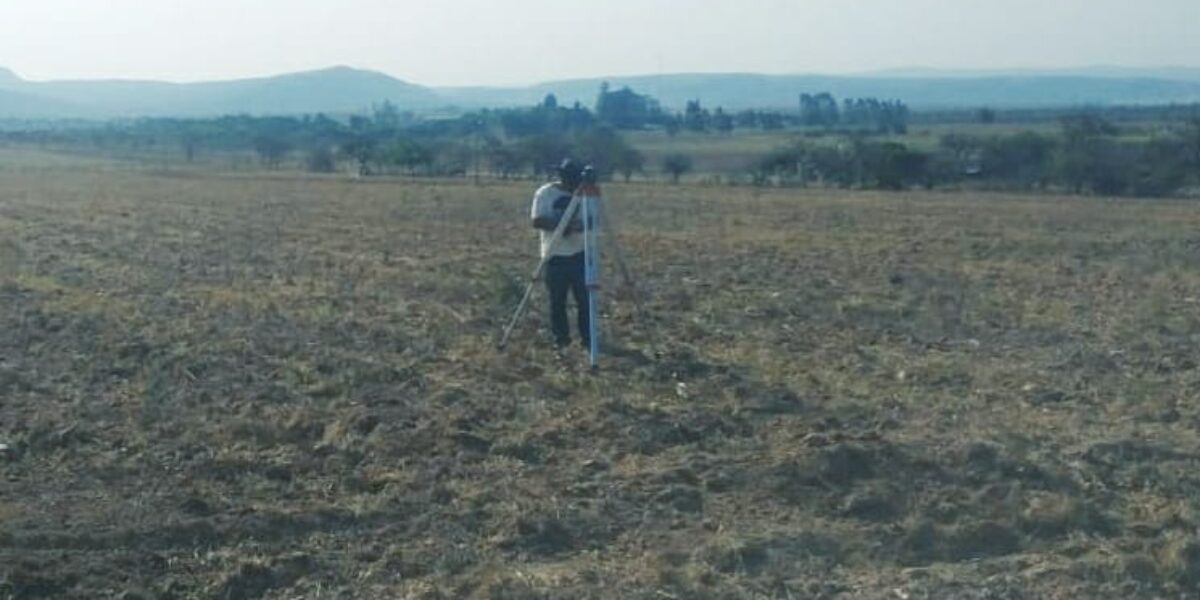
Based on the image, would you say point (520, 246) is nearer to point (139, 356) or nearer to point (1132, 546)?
point (139, 356)

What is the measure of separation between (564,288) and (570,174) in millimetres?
1000

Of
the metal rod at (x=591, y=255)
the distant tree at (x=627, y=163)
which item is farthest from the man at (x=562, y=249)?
the distant tree at (x=627, y=163)

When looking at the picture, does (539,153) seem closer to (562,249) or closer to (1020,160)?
(1020,160)

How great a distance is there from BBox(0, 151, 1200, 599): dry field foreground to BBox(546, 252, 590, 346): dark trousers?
1.30ft

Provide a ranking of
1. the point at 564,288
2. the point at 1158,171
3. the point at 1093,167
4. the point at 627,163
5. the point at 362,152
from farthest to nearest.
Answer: the point at 362,152 < the point at 627,163 < the point at 1093,167 < the point at 1158,171 < the point at 564,288

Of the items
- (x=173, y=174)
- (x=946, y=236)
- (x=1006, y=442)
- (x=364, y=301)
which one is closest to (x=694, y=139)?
(x=173, y=174)

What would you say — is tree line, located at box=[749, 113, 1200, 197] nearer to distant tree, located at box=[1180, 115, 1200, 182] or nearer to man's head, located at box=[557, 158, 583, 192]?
distant tree, located at box=[1180, 115, 1200, 182]

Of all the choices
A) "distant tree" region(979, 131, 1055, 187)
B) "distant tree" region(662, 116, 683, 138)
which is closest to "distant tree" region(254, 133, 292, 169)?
"distant tree" region(662, 116, 683, 138)

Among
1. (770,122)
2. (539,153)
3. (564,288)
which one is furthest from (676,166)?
(770,122)

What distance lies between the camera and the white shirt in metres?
14.1

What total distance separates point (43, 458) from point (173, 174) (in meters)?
66.3

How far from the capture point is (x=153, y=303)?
18062mm

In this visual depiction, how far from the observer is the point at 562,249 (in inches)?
561

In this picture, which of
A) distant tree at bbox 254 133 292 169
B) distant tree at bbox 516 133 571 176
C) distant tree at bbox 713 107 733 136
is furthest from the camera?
distant tree at bbox 713 107 733 136
